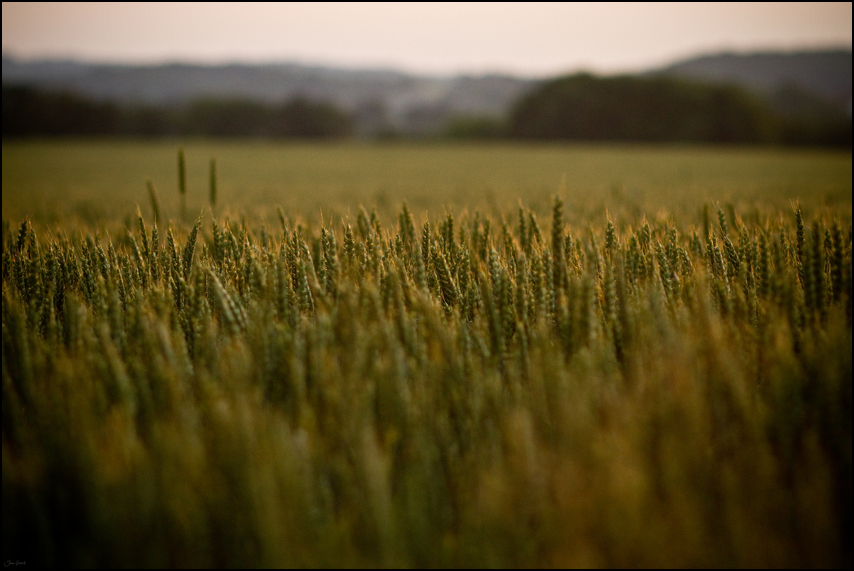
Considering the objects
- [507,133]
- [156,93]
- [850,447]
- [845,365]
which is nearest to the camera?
[850,447]

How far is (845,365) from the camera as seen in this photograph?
1007mm

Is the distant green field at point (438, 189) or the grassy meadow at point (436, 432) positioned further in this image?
the distant green field at point (438, 189)

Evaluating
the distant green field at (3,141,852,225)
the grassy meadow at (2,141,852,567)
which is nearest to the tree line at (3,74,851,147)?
the distant green field at (3,141,852,225)

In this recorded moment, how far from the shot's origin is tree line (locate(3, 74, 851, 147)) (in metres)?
44.1

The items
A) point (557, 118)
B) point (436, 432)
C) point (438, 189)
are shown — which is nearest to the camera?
point (436, 432)

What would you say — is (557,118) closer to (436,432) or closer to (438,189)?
(438,189)

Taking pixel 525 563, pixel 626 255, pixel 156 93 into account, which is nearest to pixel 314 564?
pixel 525 563

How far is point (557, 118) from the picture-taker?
2050 inches

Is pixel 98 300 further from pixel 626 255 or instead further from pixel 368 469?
pixel 626 255

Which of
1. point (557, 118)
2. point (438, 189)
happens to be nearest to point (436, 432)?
point (438, 189)

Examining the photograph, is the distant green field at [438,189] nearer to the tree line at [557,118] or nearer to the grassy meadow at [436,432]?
the grassy meadow at [436,432]

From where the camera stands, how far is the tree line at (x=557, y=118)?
4412cm

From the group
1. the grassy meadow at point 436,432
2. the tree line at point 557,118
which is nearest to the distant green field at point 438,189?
the grassy meadow at point 436,432

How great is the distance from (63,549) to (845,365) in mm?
1538
